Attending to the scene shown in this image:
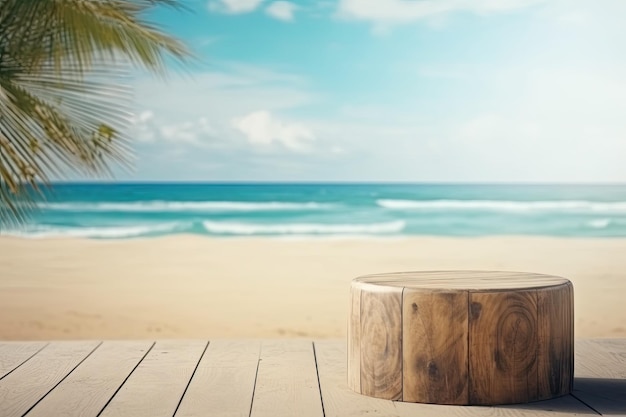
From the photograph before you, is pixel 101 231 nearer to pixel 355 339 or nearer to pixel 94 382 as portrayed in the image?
pixel 94 382

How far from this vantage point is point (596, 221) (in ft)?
50.1

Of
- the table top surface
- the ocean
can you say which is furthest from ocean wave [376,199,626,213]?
the table top surface

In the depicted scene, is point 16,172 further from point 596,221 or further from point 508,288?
point 596,221

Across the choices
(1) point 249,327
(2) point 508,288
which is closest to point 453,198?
(1) point 249,327

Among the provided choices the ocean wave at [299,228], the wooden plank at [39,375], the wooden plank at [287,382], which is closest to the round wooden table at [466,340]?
the wooden plank at [287,382]

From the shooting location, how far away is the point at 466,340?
9.06 feet

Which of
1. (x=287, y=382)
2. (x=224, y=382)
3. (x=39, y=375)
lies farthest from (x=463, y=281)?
(x=39, y=375)

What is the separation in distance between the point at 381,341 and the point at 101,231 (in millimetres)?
12696

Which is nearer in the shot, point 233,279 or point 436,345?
point 436,345

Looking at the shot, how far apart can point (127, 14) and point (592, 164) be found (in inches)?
521

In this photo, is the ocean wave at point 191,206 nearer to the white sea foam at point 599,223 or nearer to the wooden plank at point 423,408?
the white sea foam at point 599,223

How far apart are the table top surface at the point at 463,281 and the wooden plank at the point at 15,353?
1.44 metres

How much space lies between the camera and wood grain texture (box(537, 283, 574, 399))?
9.27 feet

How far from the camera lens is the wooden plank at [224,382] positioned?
2824 mm
